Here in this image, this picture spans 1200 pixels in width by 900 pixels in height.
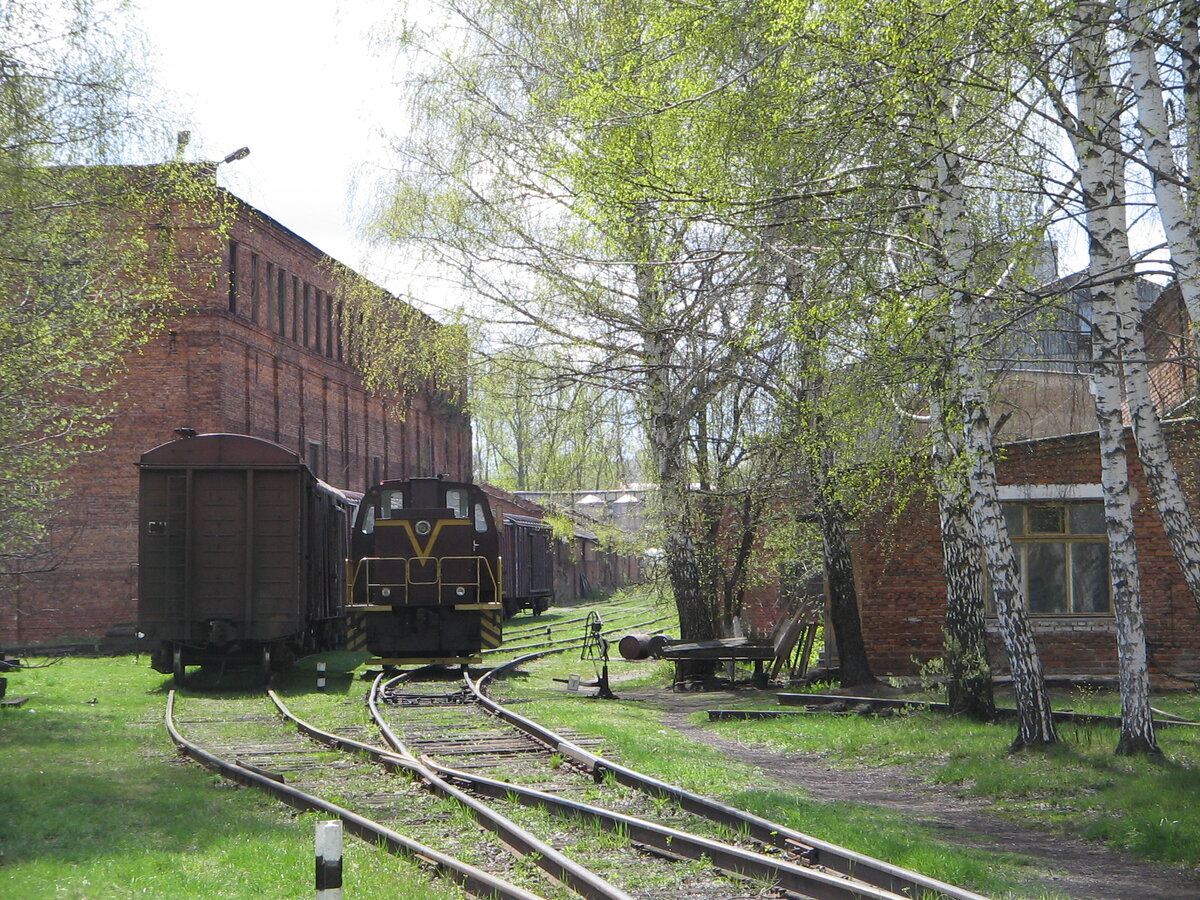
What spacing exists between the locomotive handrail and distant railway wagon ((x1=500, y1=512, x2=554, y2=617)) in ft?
47.3

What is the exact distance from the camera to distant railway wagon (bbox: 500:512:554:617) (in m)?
39.4

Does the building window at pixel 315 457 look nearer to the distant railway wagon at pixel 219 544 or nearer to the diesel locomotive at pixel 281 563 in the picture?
the diesel locomotive at pixel 281 563

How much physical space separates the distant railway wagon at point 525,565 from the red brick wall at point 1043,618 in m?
17.3

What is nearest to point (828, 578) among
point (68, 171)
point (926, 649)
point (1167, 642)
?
point (926, 649)

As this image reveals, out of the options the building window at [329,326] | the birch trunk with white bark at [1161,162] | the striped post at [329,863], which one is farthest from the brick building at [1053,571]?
the building window at [329,326]

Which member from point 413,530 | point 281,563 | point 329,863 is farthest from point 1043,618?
point 329,863

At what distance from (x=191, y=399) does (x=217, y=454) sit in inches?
510

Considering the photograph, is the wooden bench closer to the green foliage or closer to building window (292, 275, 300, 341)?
the green foliage

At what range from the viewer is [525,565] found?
143ft

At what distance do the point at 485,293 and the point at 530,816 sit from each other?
40.5 ft

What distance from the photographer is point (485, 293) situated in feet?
66.9

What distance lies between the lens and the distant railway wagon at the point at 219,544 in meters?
19.2

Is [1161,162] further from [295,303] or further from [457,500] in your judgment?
[295,303]

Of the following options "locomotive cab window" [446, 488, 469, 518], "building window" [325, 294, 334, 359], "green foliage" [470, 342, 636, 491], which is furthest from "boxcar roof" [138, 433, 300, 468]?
"building window" [325, 294, 334, 359]
